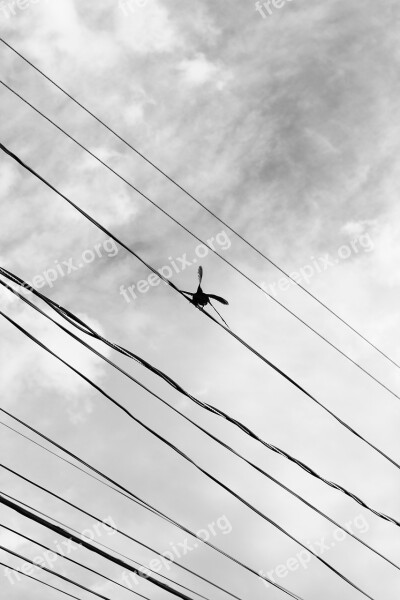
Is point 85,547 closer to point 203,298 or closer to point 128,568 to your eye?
point 128,568

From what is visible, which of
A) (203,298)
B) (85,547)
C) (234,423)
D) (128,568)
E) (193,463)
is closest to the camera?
(85,547)

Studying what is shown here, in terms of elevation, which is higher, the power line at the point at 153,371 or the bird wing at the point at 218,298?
→ the bird wing at the point at 218,298

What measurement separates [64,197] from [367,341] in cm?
629

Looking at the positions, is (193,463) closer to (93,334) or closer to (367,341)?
(93,334)

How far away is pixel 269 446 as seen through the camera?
328 inches

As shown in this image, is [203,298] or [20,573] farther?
[203,298]

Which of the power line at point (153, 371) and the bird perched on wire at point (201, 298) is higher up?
the bird perched on wire at point (201, 298)

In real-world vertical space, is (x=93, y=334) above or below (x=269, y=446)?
below

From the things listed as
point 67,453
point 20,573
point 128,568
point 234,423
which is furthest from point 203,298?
point 20,573

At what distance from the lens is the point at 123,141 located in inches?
355

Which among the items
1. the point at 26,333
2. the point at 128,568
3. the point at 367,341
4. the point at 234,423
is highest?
the point at 367,341

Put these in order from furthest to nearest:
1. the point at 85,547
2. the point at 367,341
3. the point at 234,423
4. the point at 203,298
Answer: the point at 367,341, the point at 203,298, the point at 234,423, the point at 85,547

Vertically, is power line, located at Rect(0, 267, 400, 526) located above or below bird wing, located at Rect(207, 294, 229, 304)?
below

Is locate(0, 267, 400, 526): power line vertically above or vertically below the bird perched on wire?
below
